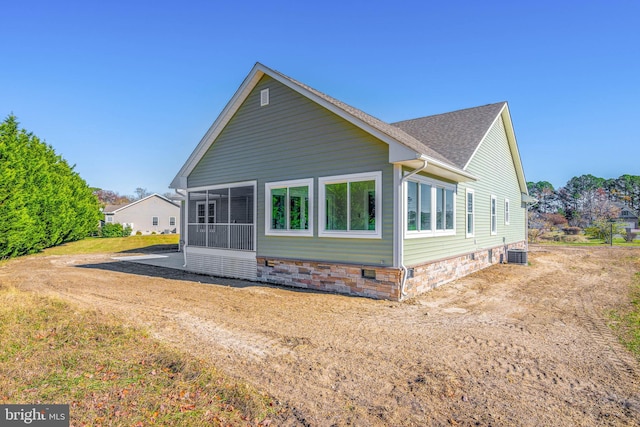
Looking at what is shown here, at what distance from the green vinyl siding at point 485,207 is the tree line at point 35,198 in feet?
64.8

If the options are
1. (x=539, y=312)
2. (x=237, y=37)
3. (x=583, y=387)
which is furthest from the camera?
(x=237, y=37)

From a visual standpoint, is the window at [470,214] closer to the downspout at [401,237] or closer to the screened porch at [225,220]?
the downspout at [401,237]

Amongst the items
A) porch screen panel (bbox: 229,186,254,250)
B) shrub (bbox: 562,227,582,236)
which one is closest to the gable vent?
porch screen panel (bbox: 229,186,254,250)

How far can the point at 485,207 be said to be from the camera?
14.2 metres

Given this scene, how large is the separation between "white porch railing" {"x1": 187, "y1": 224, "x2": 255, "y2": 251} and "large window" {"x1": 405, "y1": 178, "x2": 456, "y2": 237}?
540cm

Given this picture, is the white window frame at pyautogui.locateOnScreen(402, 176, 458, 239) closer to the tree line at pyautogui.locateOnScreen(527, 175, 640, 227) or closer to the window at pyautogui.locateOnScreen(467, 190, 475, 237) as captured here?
the window at pyautogui.locateOnScreen(467, 190, 475, 237)

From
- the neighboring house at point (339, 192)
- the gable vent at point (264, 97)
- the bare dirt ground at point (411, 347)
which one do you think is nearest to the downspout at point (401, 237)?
the neighboring house at point (339, 192)

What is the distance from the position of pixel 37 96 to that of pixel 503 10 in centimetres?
1986

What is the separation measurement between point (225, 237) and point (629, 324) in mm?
11300

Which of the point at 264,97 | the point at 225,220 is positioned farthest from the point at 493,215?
the point at 225,220

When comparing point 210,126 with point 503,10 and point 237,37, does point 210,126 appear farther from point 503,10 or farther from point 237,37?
point 503,10

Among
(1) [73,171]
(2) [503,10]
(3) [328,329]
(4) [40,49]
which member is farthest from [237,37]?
(1) [73,171]

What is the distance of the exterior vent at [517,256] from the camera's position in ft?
50.9

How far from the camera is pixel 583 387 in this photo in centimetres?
378
